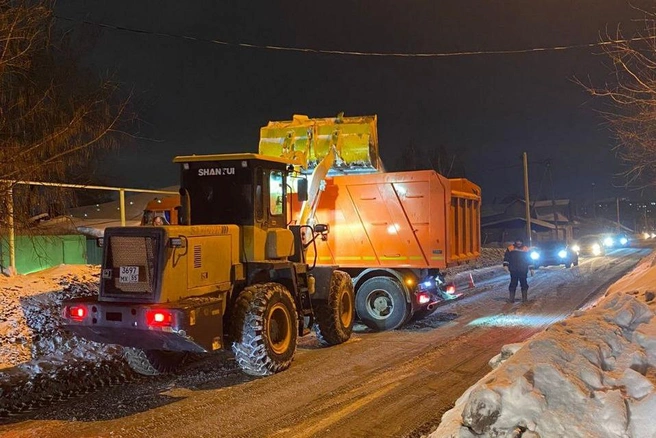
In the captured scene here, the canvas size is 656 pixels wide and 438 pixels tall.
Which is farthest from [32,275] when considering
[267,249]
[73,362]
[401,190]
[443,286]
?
[443,286]

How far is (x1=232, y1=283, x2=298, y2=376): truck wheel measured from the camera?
787 centimetres

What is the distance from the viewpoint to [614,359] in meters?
5.58

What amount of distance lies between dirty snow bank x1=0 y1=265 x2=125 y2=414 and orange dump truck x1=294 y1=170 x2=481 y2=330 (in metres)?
4.67

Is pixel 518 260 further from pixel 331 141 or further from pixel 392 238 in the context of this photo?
pixel 331 141

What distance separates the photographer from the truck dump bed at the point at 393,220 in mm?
11969

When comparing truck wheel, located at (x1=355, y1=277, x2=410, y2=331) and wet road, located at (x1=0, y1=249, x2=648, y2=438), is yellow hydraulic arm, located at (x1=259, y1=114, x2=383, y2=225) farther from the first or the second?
wet road, located at (x1=0, y1=249, x2=648, y2=438)

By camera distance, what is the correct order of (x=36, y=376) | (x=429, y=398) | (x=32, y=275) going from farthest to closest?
(x=32, y=275) < (x=36, y=376) < (x=429, y=398)

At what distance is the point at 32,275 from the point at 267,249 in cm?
563

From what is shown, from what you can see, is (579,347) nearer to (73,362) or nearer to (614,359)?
(614,359)

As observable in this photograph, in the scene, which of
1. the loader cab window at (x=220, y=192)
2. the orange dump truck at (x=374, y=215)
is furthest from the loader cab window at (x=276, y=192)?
the orange dump truck at (x=374, y=215)

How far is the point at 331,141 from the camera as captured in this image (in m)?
12.3

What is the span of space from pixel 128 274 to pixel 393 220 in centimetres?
616

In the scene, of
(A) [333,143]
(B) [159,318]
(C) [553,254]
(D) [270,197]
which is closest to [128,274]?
(B) [159,318]

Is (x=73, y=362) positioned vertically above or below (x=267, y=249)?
below
